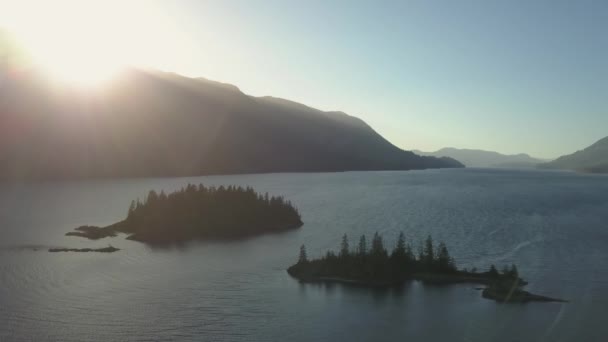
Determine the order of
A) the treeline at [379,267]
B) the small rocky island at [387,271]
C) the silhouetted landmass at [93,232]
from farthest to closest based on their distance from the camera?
the silhouetted landmass at [93,232] < the treeline at [379,267] < the small rocky island at [387,271]

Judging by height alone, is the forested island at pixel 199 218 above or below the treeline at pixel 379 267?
above

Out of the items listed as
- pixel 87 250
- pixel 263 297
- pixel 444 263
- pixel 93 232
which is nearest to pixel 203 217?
pixel 93 232

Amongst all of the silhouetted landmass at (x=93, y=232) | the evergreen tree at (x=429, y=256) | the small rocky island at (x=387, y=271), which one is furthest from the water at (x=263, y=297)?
the evergreen tree at (x=429, y=256)

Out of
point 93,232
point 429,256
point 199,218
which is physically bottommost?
point 429,256

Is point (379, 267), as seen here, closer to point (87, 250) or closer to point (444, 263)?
point (444, 263)

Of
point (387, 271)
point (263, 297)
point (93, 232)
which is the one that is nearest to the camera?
point (263, 297)

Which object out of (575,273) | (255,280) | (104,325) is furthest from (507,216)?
(104,325)

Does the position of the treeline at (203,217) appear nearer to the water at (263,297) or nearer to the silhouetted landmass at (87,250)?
the water at (263,297)

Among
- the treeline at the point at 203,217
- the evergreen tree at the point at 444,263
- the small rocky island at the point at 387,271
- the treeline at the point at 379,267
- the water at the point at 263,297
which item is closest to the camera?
the water at the point at 263,297
